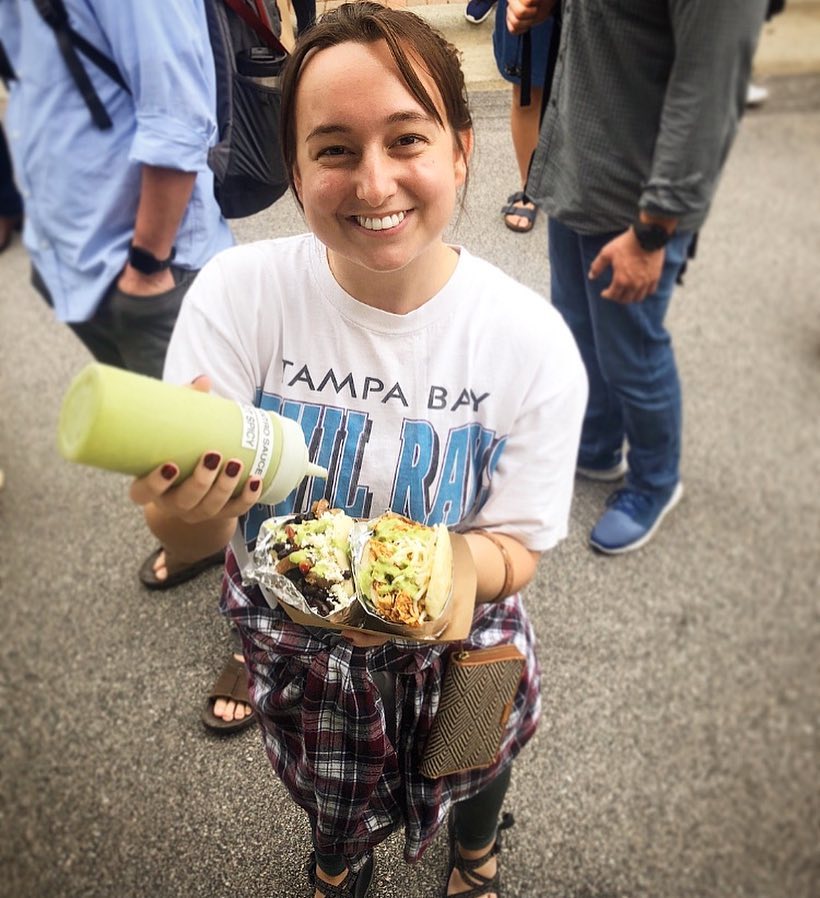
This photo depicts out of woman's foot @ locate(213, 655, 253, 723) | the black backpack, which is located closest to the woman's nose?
the black backpack

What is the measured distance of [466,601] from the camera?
68 cm

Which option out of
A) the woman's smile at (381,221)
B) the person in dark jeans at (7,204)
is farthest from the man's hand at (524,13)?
the person in dark jeans at (7,204)

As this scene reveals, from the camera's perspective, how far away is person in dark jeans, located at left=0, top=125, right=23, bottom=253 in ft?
7.03

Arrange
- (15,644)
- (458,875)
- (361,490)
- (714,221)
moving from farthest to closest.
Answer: (714,221) < (15,644) < (458,875) < (361,490)

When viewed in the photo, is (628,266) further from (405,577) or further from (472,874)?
(472,874)

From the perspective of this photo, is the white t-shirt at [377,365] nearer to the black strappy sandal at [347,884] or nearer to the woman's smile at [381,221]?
the woman's smile at [381,221]

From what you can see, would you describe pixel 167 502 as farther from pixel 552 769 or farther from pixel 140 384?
pixel 552 769

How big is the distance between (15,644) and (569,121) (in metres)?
1.73

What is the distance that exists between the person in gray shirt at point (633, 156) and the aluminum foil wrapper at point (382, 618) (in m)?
0.45

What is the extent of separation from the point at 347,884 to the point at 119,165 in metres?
1.08

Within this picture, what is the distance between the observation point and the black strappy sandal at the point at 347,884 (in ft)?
2.96

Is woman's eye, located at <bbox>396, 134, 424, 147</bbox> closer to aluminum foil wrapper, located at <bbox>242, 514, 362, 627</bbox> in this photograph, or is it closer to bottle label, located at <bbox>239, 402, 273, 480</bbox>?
bottle label, located at <bbox>239, 402, 273, 480</bbox>

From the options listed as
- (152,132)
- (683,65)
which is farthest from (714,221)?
(152,132)

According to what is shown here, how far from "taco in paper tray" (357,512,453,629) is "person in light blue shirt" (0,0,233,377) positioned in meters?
0.46
